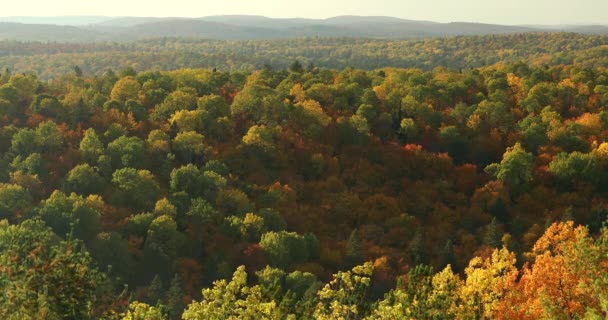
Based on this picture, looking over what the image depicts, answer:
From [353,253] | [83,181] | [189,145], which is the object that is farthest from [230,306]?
[189,145]

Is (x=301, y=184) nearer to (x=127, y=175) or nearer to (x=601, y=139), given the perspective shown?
(x=127, y=175)

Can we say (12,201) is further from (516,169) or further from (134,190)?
(516,169)

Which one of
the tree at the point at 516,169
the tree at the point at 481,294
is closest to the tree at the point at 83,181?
the tree at the point at 481,294

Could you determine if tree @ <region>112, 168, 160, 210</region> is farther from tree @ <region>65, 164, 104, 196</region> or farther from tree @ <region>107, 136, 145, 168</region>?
tree @ <region>107, 136, 145, 168</region>

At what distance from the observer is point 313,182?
10862cm

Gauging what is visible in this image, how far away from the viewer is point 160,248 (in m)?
78.9

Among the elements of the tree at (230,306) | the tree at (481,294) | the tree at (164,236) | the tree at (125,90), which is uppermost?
the tree at (230,306)

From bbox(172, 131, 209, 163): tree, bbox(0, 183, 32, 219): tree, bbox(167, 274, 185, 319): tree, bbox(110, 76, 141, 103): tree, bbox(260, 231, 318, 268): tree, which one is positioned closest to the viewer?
bbox(167, 274, 185, 319): tree

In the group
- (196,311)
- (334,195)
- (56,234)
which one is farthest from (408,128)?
(196,311)

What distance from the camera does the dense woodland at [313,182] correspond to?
69.8 meters

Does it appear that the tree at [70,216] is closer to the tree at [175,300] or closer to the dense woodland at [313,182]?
the dense woodland at [313,182]

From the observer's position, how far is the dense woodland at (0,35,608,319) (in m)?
69.8

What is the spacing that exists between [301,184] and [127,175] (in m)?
30.9

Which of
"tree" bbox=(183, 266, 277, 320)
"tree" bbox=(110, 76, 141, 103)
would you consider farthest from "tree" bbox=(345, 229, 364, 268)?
"tree" bbox=(110, 76, 141, 103)
